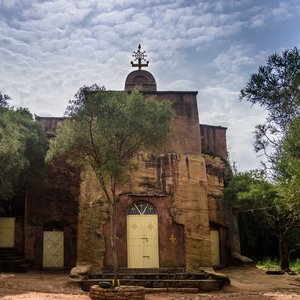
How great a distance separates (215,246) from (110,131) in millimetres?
12641

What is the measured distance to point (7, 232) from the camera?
73.7 ft

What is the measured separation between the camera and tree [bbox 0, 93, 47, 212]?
1652 cm

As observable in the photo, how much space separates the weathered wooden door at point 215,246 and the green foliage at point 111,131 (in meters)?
10.8

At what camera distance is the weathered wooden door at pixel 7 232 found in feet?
73.1

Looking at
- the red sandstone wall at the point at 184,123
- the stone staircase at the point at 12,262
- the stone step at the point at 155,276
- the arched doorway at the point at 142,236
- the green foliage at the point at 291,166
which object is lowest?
the stone step at the point at 155,276

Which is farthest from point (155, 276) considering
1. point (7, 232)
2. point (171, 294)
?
point (7, 232)

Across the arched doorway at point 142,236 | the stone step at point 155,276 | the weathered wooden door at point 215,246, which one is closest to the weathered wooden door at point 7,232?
the arched doorway at point 142,236

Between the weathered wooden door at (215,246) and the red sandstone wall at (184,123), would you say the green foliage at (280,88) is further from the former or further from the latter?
the weathered wooden door at (215,246)

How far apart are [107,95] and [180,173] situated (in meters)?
6.96

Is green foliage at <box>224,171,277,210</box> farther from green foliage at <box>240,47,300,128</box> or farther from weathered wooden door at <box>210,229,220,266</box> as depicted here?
green foliage at <box>240,47,300,128</box>

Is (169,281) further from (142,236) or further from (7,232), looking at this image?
(7,232)

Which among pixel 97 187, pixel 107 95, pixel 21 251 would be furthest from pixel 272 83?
pixel 21 251

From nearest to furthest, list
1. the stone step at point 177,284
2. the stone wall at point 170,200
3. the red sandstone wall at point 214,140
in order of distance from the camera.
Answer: the stone step at point 177,284, the stone wall at point 170,200, the red sandstone wall at point 214,140

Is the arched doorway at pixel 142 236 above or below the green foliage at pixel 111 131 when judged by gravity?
below
